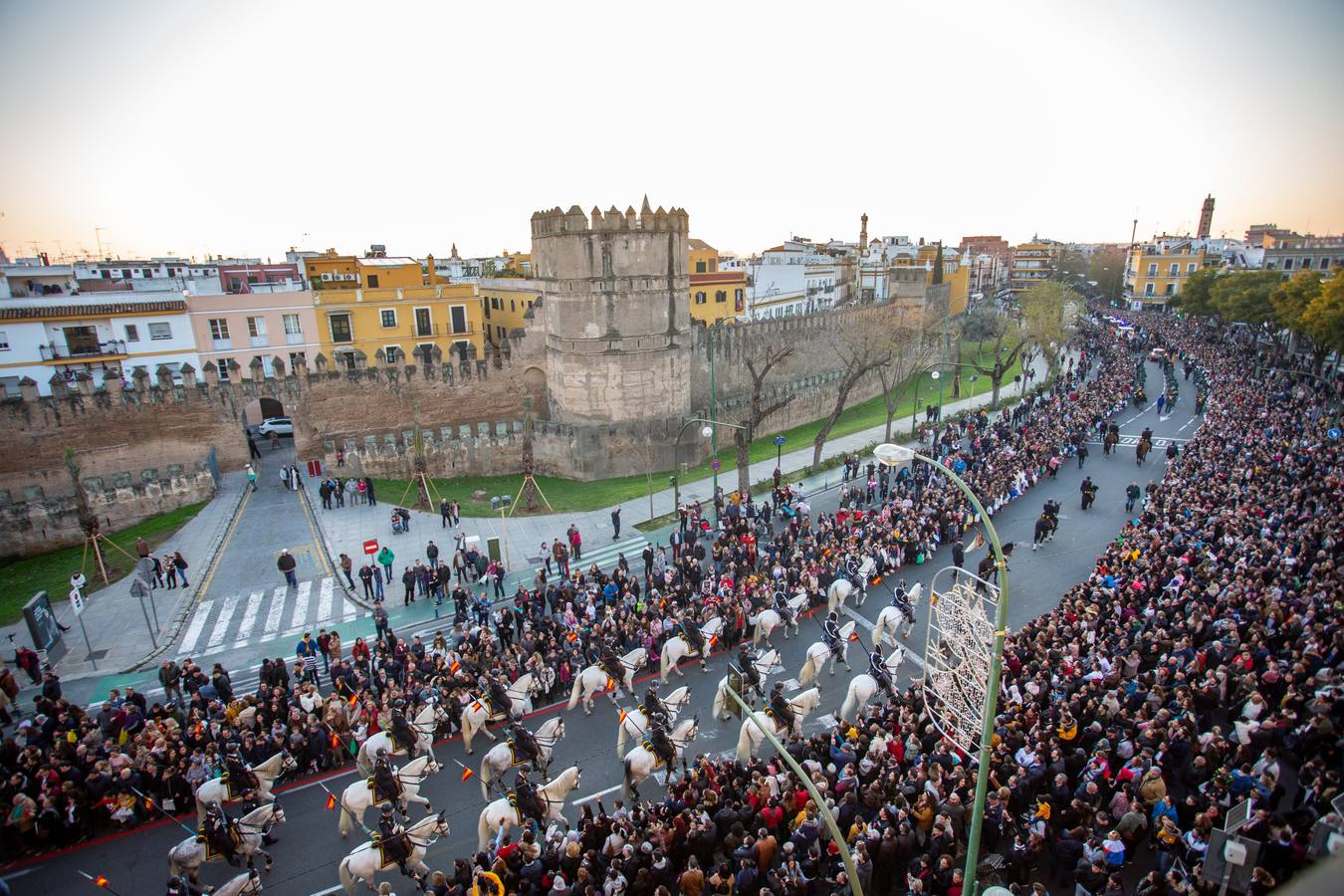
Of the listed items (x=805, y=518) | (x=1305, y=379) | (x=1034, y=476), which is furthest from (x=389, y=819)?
(x=1305, y=379)

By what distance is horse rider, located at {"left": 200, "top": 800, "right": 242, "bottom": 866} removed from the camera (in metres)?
11.3

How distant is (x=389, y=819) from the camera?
11312mm

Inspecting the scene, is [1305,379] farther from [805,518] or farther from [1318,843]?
[1318,843]

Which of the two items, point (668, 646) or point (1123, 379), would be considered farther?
point (1123, 379)

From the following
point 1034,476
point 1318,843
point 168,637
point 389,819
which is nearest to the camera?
point 1318,843

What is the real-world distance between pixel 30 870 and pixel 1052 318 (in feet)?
181

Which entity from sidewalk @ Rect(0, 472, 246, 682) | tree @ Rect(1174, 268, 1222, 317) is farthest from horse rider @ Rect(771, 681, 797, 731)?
tree @ Rect(1174, 268, 1222, 317)

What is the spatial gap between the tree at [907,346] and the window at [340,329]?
102 feet

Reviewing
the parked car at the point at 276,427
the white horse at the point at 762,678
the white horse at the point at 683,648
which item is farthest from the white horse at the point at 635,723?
the parked car at the point at 276,427

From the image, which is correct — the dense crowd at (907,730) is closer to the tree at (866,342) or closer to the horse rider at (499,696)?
the horse rider at (499,696)

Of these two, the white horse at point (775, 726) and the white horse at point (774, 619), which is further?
the white horse at point (774, 619)

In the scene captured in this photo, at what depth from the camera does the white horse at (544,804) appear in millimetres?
11617

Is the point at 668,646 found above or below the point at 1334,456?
below

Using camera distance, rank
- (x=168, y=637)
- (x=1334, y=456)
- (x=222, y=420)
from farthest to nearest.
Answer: (x=222, y=420) < (x=1334, y=456) < (x=168, y=637)
